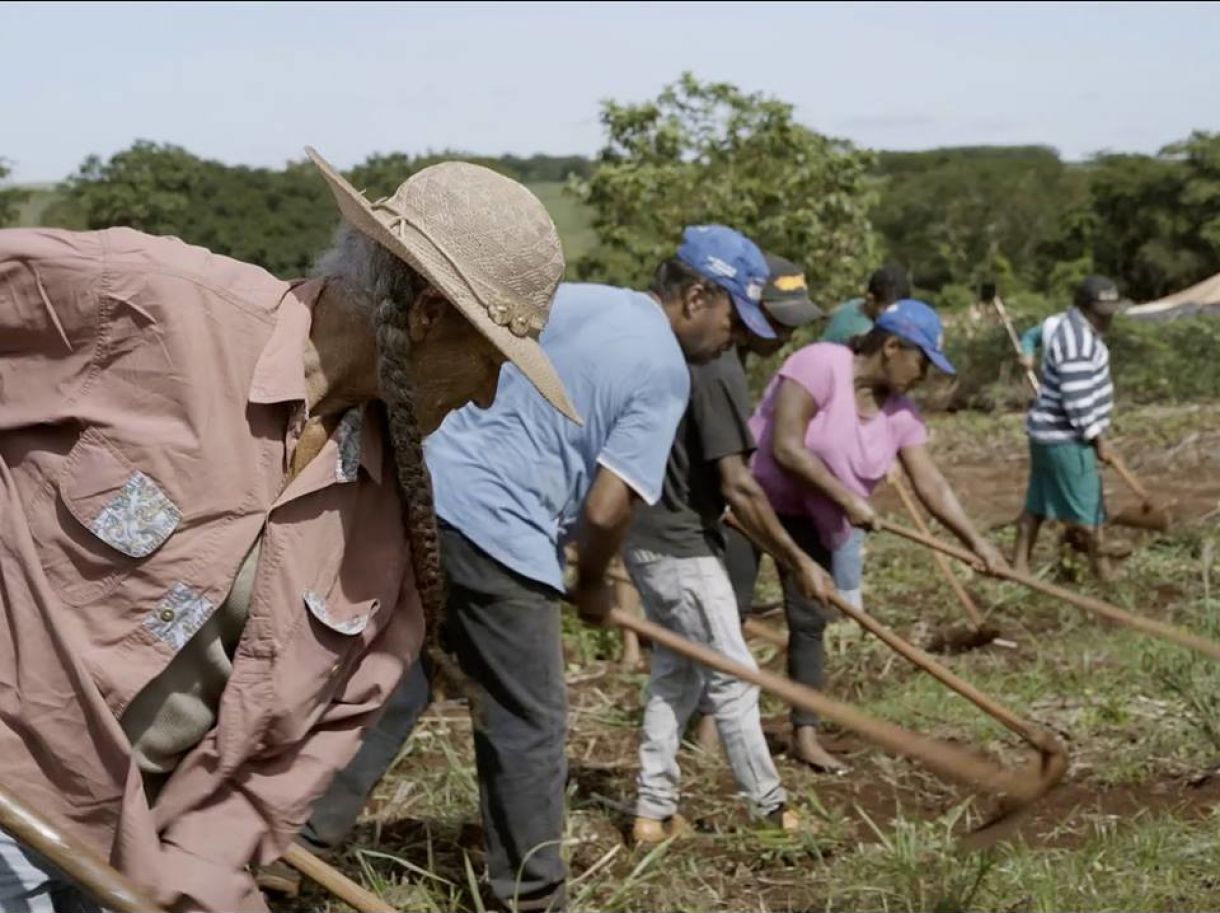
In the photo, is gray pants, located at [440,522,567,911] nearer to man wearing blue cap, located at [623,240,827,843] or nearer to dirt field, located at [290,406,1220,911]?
dirt field, located at [290,406,1220,911]

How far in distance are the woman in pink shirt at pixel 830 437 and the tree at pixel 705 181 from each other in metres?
6.82

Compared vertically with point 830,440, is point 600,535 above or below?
above

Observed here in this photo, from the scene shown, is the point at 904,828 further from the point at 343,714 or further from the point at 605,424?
the point at 343,714

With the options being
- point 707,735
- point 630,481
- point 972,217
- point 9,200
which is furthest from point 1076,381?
point 972,217

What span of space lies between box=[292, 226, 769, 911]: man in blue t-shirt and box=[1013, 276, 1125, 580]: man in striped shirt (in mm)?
4811

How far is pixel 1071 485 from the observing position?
8016mm

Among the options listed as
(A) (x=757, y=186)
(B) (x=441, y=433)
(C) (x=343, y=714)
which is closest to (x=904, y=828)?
(B) (x=441, y=433)

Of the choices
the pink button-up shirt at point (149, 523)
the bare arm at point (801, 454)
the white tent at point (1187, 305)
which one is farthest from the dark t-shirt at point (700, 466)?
the white tent at point (1187, 305)

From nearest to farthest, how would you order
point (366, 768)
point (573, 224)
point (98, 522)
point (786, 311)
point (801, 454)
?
point (98, 522) < point (366, 768) < point (786, 311) < point (801, 454) < point (573, 224)

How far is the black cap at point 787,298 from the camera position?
186 inches

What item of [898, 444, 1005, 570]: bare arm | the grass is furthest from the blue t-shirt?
the grass

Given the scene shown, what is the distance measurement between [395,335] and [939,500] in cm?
397

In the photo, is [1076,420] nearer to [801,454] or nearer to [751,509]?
[801,454]

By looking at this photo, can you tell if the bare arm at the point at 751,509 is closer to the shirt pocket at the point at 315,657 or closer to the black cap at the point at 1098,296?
the shirt pocket at the point at 315,657
